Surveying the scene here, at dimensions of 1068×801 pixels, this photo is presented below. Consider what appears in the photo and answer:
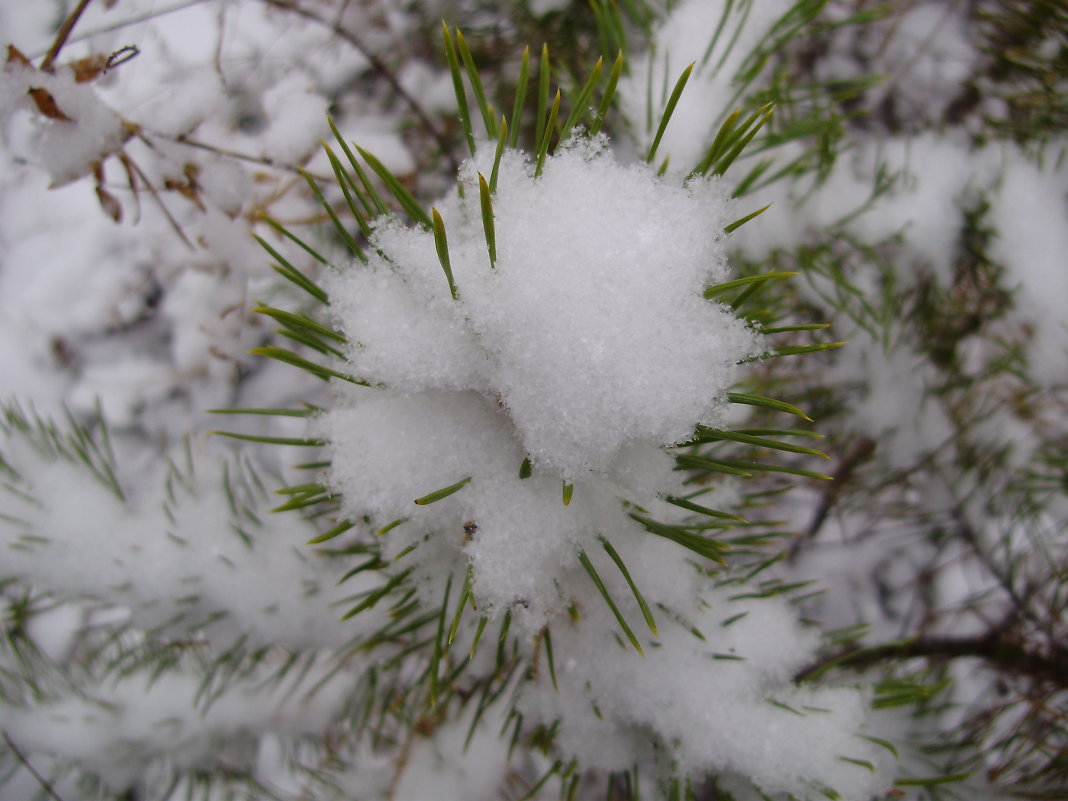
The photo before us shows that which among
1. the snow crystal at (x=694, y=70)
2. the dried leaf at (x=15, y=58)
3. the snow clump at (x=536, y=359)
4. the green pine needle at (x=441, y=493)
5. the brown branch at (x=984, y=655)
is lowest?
the green pine needle at (x=441, y=493)

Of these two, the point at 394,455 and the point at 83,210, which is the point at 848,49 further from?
the point at 83,210

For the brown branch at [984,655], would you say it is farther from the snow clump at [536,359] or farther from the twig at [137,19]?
the twig at [137,19]

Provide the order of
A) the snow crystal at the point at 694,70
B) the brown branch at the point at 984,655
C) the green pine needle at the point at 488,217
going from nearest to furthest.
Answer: the green pine needle at the point at 488,217 → the snow crystal at the point at 694,70 → the brown branch at the point at 984,655

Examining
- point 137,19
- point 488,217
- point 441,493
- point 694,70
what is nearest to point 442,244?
point 488,217

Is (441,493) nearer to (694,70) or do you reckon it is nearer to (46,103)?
(694,70)

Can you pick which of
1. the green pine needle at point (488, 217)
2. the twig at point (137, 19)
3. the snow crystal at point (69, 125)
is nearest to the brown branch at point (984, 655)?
the green pine needle at point (488, 217)

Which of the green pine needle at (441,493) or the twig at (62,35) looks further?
the twig at (62,35)

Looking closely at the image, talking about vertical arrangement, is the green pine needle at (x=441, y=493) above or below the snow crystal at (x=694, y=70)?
below
